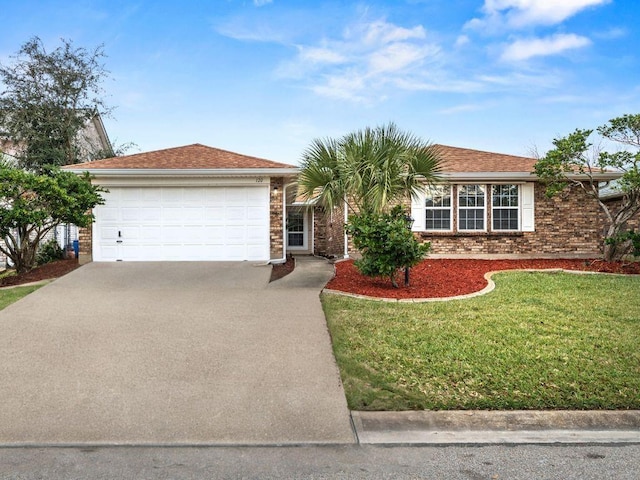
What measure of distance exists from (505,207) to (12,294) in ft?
43.4

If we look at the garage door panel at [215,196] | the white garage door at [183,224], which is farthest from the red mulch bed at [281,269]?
the garage door panel at [215,196]

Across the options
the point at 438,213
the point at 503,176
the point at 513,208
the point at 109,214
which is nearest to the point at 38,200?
the point at 109,214

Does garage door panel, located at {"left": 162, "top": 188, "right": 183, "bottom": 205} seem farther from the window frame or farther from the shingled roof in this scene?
the window frame

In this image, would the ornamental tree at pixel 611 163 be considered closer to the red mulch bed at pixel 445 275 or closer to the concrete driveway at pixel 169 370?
the red mulch bed at pixel 445 275

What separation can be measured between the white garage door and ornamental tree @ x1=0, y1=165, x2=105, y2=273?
3.31 feet

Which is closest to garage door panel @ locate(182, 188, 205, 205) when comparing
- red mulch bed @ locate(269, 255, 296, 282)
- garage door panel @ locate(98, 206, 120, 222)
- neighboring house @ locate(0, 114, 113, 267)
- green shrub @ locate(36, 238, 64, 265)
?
garage door panel @ locate(98, 206, 120, 222)

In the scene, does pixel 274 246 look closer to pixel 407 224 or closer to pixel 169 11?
pixel 407 224

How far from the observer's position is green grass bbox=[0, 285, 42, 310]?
8031mm

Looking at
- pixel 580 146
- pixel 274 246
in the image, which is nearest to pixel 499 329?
pixel 274 246

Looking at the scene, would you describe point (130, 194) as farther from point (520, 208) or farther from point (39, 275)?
point (520, 208)

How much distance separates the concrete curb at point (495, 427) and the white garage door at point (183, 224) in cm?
915

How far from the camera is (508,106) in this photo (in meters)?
18.1

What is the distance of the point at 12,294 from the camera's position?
874 cm

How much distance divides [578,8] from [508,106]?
592 cm
